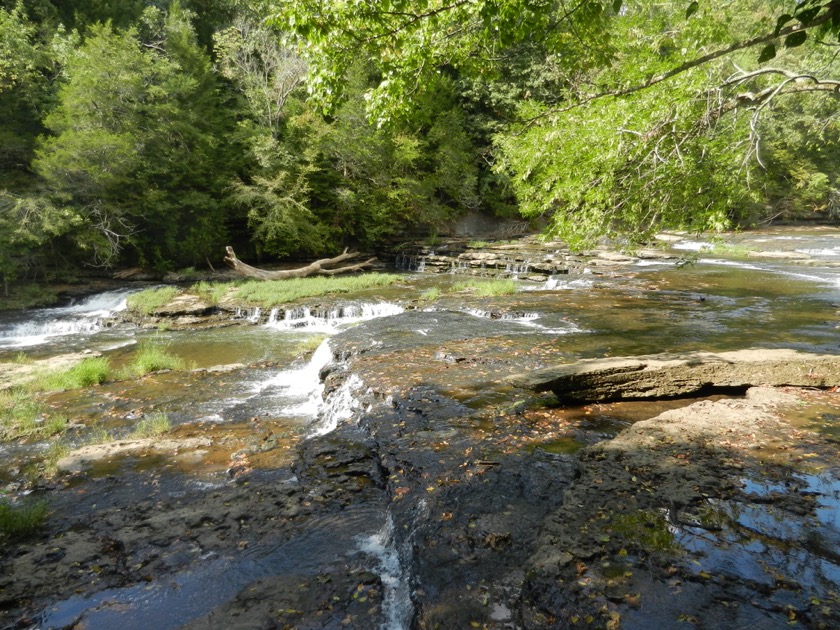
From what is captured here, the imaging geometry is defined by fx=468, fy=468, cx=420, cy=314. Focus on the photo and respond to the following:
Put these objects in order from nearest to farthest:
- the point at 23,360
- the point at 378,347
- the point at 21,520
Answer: the point at 21,520
the point at 378,347
the point at 23,360

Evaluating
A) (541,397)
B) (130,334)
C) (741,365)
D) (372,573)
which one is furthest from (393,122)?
(130,334)

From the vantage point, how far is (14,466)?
6.16 metres

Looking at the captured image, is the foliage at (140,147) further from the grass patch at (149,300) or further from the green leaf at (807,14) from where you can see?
the green leaf at (807,14)

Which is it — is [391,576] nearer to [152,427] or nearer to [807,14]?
[807,14]

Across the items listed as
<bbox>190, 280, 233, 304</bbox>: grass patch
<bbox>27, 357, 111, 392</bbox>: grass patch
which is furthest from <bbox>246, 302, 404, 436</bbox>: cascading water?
<bbox>190, 280, 233, 304</bbox>: grass patch

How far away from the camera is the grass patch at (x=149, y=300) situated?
1515 cm

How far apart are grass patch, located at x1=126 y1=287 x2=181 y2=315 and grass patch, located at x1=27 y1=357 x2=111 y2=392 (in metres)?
5.40

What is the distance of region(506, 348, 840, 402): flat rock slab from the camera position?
6.57 m

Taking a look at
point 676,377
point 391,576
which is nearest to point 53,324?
point 391,576

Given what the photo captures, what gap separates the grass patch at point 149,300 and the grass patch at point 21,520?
452 inches

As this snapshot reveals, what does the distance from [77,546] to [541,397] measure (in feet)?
18.2

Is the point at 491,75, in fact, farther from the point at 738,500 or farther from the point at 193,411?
the point at 193,411

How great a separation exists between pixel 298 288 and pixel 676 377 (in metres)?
14.0

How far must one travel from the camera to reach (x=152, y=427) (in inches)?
282
